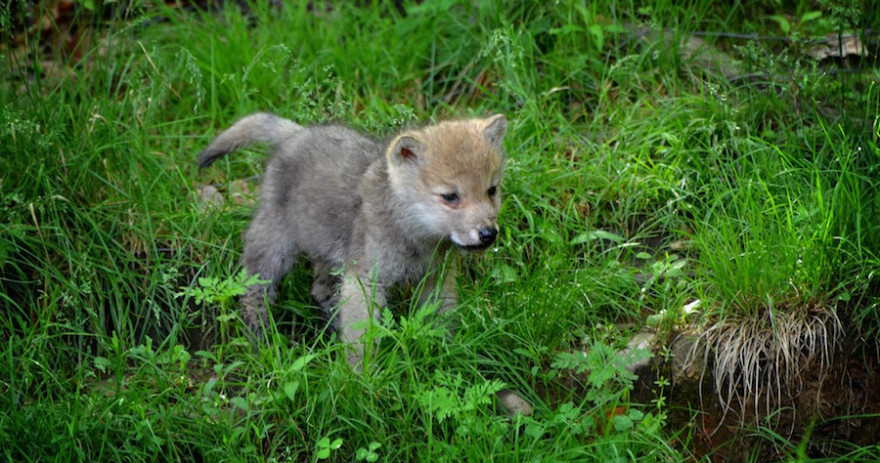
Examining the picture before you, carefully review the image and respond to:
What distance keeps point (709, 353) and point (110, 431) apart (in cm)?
261

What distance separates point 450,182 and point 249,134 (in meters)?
1.27

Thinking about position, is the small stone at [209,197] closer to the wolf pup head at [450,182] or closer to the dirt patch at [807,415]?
the wolf pup head at [450,182]

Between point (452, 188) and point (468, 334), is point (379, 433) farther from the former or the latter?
point (452, 188)

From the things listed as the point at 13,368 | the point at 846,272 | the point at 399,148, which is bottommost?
the point at 13,368

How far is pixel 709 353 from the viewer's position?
456 cm

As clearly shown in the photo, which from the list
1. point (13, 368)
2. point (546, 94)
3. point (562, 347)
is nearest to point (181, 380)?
point (13, 368)

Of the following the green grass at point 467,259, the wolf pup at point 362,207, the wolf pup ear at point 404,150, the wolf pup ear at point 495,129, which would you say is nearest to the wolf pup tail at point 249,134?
the wolf pup at point 362,207

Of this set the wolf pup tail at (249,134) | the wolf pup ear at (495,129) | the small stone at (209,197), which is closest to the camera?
the wolf pup ear at (495,129)

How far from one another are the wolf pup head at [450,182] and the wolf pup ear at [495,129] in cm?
6

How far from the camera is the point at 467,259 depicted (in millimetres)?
5242

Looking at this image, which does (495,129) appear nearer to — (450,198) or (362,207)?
(450,198)

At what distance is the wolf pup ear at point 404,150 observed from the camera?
185 inches

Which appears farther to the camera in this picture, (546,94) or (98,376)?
(546,94)

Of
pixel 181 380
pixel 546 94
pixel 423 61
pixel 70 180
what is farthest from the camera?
pixel 423 61
